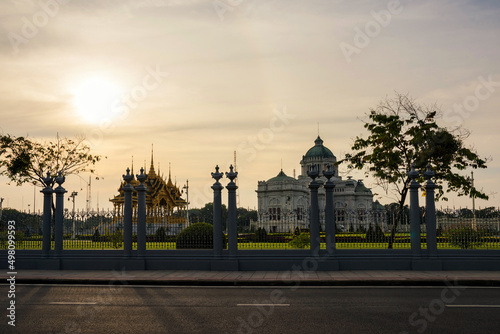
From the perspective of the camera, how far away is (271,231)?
66.8ft

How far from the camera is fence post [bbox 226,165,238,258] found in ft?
59.1

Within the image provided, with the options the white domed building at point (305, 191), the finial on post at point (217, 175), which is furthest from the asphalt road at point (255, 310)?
the white domed building at point (305, 191)

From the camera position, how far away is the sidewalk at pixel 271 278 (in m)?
14.6

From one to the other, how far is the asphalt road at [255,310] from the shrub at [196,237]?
5012 mm

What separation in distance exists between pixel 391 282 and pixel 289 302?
4.51m

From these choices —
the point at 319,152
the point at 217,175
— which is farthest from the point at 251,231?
the point at 319,152

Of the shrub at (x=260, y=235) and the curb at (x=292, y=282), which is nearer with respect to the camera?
the curb at (x=292, y=282)

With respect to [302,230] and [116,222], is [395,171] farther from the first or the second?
[116,222]

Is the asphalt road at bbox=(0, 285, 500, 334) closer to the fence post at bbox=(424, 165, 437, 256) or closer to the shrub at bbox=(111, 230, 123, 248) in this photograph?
the fence post at bbox=(424, 165, 437, 256)

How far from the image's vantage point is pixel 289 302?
11.2 metres

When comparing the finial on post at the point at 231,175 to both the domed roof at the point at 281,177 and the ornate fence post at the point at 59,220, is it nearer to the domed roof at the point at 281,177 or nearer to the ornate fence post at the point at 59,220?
the ornate fence post at the point at 59,220

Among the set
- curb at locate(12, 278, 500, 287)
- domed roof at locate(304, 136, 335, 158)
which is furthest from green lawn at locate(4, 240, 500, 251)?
domed roof at locate(304, 136, 335, 158)

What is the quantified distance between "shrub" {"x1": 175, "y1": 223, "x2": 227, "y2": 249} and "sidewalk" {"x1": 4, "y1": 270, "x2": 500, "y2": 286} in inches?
76.8

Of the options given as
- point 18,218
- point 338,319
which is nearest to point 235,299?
point 338,319
